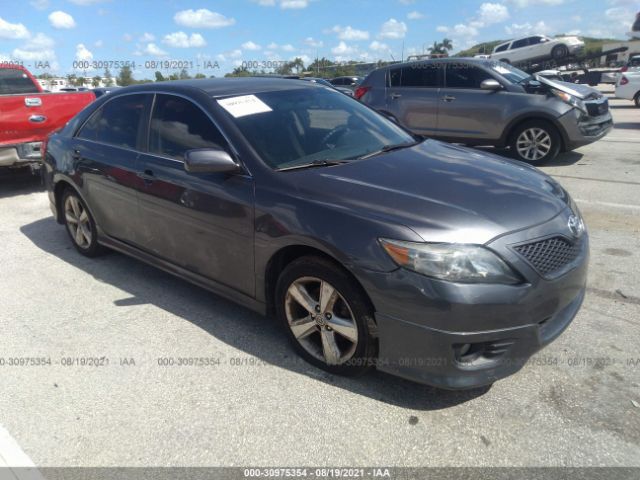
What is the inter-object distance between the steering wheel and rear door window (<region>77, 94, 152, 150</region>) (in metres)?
1.51

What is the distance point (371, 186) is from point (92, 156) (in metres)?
2.84

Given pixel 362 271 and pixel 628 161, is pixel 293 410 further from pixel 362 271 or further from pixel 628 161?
pixel 628 161

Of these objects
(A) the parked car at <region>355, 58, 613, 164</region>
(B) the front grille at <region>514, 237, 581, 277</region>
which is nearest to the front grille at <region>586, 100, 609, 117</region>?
(A) the parked car at <region>355, 58, 613, 164</region>

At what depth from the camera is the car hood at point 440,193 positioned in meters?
2.49

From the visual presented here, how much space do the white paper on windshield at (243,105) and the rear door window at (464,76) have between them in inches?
239

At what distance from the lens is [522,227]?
99.9 inches

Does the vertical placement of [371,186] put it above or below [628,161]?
above

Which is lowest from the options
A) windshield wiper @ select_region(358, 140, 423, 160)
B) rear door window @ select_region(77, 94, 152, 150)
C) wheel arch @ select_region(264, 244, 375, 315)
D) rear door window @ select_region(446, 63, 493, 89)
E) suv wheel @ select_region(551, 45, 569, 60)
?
wheel arch @ select_region(264, 244, 375, 315)

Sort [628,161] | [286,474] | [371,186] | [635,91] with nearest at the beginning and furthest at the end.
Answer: [286,474] → [371,186] → [628,161] → [635,91]

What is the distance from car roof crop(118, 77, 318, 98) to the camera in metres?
3.64

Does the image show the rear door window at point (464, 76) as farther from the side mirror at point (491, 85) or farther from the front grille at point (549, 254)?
the front grille at point (549, 254)

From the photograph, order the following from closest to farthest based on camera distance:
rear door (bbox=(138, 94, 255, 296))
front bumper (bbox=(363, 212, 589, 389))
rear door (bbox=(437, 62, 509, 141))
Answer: front bumper (bbox=(363, 212, 589, 389)) < rear door (bbox=(138, 94, 255, 296)) < rear door (bbox=(437, 62, 509, 141))

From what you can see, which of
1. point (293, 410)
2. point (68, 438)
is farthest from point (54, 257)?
point (293, 410)

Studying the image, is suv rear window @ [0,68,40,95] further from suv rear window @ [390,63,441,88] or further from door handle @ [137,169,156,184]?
suv rear window @ [390,63,441,88]
